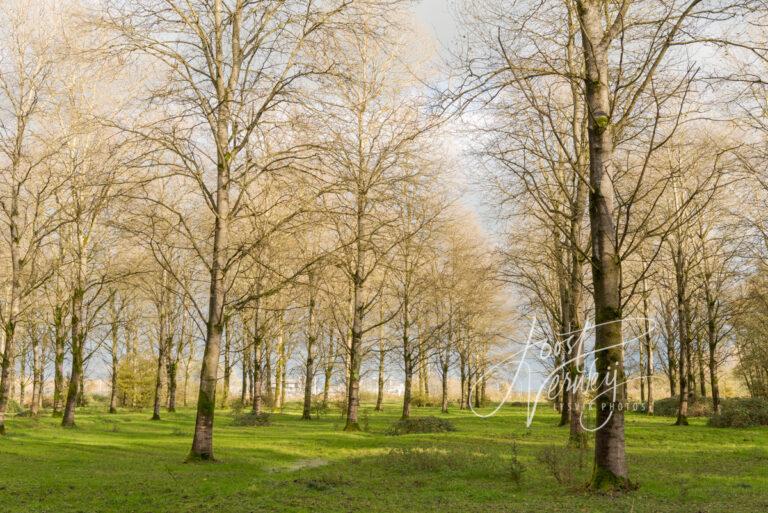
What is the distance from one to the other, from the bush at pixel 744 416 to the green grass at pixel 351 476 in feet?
15.9

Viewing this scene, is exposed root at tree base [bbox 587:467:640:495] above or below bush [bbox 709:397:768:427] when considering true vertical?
above

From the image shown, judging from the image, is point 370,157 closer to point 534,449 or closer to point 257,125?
point 257,125

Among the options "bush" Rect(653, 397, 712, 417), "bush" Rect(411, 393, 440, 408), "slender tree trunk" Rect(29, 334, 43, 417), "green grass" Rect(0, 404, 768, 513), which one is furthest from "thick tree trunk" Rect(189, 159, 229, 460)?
"bush" Rect(411, 393, 440, 408)

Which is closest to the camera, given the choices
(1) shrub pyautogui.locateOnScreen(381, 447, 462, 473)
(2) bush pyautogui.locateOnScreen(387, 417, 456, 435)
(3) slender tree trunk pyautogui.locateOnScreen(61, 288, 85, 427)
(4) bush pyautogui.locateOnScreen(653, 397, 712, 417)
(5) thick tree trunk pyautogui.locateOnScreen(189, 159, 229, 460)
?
(1) shrub pyautogui.locateOnScreen(381, 447, 462, 473)

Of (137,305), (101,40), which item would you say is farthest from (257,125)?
(137,305)

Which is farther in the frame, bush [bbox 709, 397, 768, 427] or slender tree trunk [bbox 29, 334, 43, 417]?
slender tree trunk [bbox 29, 334, 43, 417]

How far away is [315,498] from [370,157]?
→ 13779 mm

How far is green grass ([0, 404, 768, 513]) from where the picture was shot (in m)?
6.96

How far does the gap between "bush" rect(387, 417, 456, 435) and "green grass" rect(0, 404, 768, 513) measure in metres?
2.78

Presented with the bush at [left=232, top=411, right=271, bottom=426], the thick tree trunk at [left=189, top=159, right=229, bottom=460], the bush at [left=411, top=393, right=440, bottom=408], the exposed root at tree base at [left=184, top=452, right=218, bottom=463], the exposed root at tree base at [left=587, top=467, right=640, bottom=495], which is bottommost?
the bush at [left=411, top=393, right=440, bottom=408]

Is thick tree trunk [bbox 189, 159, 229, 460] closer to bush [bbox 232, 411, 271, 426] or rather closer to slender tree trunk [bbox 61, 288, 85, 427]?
bush [bbox 232, 411, 271, 426]

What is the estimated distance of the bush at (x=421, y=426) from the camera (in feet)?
65.5

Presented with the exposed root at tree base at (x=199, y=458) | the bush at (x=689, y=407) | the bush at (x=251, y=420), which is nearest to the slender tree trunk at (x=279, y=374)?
the bush at (x=251, y=420)

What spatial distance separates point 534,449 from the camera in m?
14.3
